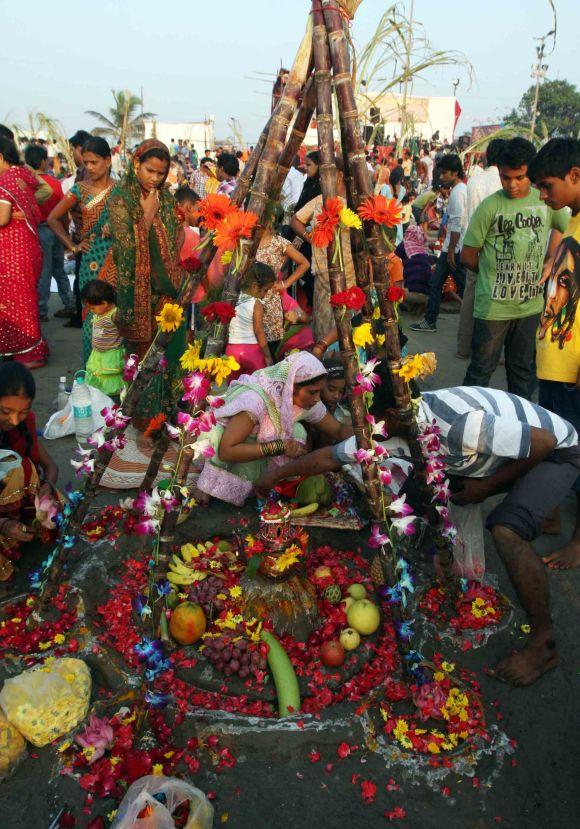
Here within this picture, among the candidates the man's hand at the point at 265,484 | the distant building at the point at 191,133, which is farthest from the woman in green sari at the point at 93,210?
the distant building at the point at 191,133

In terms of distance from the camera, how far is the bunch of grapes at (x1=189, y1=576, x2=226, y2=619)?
2.99 m

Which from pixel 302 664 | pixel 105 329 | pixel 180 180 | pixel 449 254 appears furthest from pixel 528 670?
pixel 180 180

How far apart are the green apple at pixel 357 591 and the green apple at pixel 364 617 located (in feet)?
0.49

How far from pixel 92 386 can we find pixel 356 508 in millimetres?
2506

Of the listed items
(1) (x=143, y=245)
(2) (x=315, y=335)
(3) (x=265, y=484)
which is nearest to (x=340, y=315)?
(3) (x=265, y=484)

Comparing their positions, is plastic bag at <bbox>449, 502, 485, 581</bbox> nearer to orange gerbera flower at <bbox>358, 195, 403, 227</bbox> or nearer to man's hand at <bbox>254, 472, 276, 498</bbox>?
man's hand at <bbox>254, 472, 276, 498</bbox>

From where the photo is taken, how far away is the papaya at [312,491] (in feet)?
12.2

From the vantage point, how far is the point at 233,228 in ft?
7.71

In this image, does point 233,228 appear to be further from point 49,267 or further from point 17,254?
point 49,267

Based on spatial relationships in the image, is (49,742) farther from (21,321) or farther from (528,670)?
(21,321)

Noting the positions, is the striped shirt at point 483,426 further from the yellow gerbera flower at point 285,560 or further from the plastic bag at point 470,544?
the yellow gerbera flower at point 285,560

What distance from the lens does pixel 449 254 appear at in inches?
295

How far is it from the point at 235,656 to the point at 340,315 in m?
1.60

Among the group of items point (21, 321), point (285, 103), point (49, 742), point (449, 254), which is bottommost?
point (49, 742)
